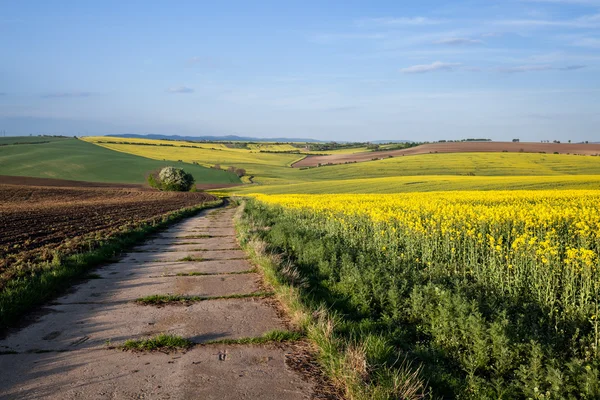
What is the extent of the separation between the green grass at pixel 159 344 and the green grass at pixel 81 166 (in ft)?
254

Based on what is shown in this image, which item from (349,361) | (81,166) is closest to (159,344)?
(349,361)

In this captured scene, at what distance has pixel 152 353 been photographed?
232 inches

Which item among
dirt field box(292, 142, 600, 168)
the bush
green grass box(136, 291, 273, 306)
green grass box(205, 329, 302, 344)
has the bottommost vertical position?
the bush

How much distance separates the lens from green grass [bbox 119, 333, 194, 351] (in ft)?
19.9

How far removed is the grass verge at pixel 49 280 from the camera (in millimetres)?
7561

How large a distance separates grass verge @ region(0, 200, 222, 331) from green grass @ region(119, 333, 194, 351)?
7.32 feet

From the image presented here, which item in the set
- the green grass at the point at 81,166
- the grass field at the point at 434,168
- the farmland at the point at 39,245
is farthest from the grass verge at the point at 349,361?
the green grass at the point at 81,166

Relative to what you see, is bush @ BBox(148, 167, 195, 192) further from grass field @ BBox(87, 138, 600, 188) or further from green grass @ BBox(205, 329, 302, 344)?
green grass @ BBox(205, 329, 302, 344)

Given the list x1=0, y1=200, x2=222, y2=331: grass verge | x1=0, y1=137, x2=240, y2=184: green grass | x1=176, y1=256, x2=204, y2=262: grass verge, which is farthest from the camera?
x1=0, y1=137, x2=240, y2=184: green grass

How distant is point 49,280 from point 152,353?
4761mm

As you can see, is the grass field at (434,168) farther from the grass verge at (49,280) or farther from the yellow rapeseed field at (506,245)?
the grass verge at (49,280)

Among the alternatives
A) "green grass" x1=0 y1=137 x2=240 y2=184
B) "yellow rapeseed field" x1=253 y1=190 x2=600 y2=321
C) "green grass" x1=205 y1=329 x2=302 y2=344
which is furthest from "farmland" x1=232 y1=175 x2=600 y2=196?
"green grass" x1=0 y1=137 x2=240 y2=184

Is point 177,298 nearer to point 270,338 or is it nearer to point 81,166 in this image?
point 270,338

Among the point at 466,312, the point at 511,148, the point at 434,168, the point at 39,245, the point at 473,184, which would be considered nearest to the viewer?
the point at 466,312
